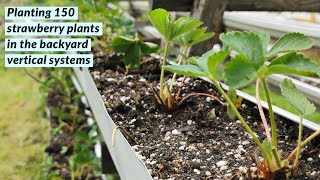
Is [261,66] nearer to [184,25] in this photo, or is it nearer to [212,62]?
[212,62]

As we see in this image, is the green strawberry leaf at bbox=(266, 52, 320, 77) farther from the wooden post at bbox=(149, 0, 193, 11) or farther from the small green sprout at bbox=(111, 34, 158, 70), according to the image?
the wooden post at bbox=(149, 0, 193, 11)

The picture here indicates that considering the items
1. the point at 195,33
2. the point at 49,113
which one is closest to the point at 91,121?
the point at 49,113

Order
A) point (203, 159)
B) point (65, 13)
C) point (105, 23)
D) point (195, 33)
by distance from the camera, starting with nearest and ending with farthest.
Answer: point (203, 159)
point (195, 33)
point (65, 13)
point (105, 23)

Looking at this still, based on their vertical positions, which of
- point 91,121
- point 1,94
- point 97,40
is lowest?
point 1,94

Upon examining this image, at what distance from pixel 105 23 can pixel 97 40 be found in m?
0.21

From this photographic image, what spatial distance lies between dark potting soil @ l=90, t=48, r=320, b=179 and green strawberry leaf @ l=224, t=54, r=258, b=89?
28cm

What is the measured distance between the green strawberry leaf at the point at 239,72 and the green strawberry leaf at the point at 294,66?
0.05 metres

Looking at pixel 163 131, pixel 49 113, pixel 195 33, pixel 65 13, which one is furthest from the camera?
pixel 49 113

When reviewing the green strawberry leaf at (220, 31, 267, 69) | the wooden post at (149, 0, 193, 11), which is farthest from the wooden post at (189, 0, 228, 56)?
the green strawberry leaf at (220, 31, 267, 69)

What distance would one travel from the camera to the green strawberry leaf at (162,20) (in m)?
1.39

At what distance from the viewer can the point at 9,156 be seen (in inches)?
103

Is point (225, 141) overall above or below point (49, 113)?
above

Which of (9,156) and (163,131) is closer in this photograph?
(163,131)

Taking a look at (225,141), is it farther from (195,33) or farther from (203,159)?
(195,33)
